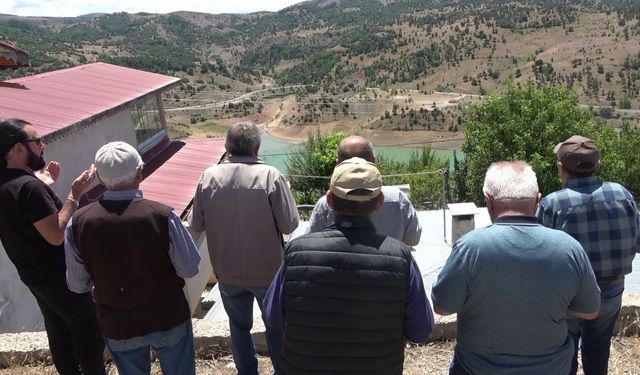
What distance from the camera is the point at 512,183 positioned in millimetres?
2180

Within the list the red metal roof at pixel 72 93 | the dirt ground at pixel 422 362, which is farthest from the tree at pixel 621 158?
the dirt ground at pixel 422 362

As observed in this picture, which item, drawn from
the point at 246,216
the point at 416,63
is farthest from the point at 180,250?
the point at 416,63

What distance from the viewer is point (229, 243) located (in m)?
3.14

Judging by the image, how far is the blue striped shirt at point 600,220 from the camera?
2705 millimetres

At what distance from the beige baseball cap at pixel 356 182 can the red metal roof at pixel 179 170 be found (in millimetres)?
5734

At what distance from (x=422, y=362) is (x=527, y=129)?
24.7m

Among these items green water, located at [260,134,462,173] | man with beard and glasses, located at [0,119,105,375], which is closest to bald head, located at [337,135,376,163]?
man with beard and glasses, located at [0,119,105,375]

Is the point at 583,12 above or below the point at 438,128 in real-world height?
above

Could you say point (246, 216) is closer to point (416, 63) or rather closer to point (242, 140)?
point (242, 140)

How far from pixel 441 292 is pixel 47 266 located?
2050 millimetres

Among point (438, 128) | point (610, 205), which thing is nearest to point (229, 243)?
point (610, 205)

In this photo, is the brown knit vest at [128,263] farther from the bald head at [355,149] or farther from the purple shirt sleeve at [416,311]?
the purple shirt sleeve at [416,311]

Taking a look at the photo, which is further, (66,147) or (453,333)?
(66,147)

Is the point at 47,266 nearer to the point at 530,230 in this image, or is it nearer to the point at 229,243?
the point at 229,243
